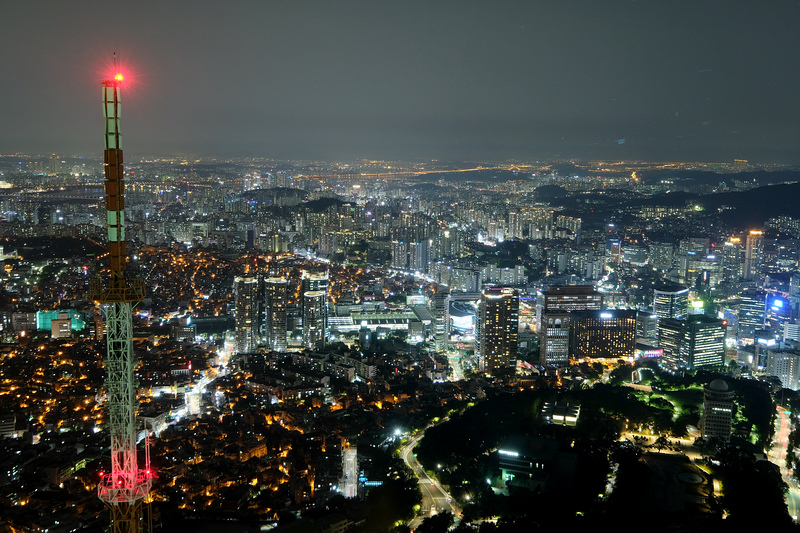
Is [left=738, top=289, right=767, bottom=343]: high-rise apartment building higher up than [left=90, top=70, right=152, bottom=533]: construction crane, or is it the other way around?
[left=90, top=70, right=152, bottom=533]: construction crane

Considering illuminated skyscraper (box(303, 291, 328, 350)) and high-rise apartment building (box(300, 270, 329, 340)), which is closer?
illuminated skyscraper (box(303, 291, 328, 350))

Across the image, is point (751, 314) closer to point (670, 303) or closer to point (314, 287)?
point (670, 303)

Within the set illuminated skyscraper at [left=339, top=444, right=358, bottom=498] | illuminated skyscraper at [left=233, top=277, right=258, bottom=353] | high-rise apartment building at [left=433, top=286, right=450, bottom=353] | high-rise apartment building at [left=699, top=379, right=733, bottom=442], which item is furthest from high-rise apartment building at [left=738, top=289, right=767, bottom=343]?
illuminated skyscraper at [left=233, top=277, right=258, bottom=353]

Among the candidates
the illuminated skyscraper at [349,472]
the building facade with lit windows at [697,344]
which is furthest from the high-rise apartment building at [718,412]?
the illuminated skyscraper at [349,472]

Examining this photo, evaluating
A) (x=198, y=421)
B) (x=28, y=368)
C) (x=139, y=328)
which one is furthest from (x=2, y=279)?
(x=198, y=421)

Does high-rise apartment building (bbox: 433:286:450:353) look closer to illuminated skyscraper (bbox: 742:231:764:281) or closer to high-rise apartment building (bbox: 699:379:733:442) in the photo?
high-rise apartment building (bbox: 699:379:733:442)

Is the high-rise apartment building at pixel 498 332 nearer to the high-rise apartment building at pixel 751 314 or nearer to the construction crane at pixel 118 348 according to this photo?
the high-rise apartment building at pixel 751 314
